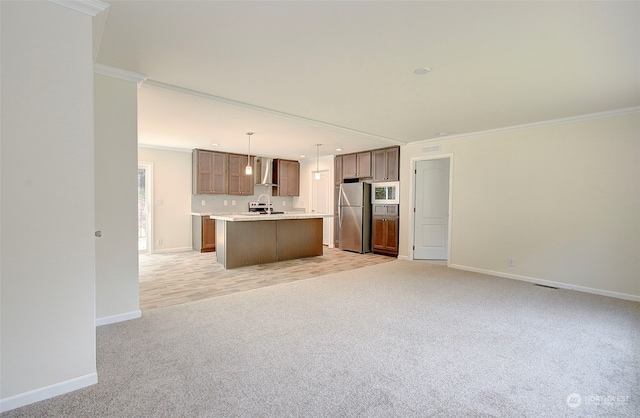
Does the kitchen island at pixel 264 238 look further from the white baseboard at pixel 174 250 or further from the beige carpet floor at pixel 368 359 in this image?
the white baseboard at pixel 174 250

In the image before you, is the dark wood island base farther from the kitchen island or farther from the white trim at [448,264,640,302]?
the white trim at [448,264,640,302]

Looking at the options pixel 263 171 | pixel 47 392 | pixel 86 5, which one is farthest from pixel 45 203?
pixel 263 171

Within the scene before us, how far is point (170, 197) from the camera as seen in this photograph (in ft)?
22.9

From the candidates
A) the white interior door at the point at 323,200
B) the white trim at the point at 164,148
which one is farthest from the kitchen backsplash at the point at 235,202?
the white trim at the point at 164,148

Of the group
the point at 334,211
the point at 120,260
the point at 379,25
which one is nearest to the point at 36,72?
the point at 120,260

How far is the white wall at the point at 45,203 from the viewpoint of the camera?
1.70 m

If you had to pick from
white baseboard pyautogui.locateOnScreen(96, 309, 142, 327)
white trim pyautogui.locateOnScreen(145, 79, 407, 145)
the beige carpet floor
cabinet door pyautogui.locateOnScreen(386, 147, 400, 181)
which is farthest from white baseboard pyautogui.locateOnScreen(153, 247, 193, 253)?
cabinet door pyautogui.locateOnScreen(386, 147, 400, 181)

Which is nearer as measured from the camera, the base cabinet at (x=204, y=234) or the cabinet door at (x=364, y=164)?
the base cabinet at (x=204, y=234)

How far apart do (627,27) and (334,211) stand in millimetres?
6152

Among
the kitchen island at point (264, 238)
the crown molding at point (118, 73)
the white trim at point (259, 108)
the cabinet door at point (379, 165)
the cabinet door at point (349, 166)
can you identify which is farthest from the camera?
the cabinet door at point (349, 166)

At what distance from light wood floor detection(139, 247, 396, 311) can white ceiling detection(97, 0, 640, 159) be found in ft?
7.88

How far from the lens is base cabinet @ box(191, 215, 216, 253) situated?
6980mm

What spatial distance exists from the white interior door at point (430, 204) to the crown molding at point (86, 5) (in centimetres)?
550

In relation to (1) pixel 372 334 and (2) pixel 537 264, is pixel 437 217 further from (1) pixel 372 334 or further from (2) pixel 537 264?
(1) pixel 372 334
